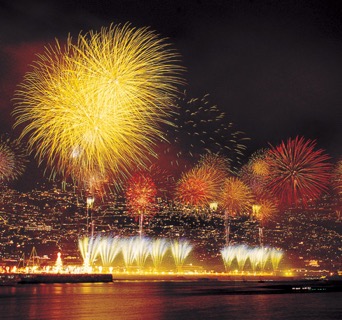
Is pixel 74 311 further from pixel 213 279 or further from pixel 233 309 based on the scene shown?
pixel 213 279

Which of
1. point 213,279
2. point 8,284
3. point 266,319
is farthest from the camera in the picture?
point 213,279

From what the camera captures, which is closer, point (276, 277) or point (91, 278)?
point (91, 278)

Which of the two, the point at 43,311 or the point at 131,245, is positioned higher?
the point at 131,245

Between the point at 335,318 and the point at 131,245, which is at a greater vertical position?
the point at 131,245

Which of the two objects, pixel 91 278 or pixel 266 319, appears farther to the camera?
pixel 91 278

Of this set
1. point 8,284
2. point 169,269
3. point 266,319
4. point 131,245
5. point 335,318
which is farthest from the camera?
point 169,269

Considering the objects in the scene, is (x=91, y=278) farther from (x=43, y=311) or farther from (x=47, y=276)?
(x=43, y=311)

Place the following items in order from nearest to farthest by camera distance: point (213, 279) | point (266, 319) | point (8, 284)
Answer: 1. point (266, 319)
2. point (8, 284)
3. point (213, 279)

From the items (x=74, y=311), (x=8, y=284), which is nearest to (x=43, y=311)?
(x=74, y=311)

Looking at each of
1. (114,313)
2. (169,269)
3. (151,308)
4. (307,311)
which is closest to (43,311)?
(114,313)
